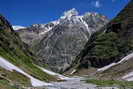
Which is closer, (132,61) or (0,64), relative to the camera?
(0,64)

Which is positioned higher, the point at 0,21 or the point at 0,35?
the point at 0,21

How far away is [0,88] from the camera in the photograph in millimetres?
40875

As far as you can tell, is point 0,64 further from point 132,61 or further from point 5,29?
point 132,61

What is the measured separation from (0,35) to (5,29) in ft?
76.4

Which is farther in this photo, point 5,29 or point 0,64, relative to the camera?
point 5,29

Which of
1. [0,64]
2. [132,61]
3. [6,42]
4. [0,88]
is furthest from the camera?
[132,61]

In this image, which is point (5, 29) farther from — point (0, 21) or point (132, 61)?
point (132, 61)

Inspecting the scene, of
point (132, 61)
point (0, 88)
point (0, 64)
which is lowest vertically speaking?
point (0, 88)

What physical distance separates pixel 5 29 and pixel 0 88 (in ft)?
531

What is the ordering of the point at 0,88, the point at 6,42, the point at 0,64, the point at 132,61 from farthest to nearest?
the point at 132,61 → the point at 6,42 → the point at 0,64 → the point at 0,88

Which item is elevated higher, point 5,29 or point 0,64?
point 5,29

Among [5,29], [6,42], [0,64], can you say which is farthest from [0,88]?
[5,29]

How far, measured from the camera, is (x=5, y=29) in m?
199

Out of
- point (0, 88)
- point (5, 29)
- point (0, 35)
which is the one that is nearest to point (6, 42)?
point (0, 35)
